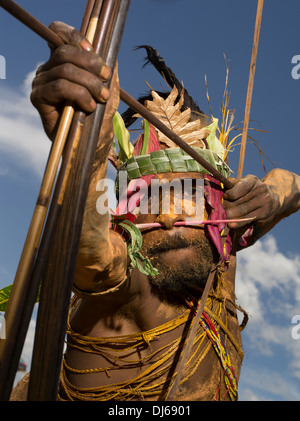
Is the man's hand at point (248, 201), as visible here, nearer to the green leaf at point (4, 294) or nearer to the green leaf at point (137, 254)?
the green leaf at point (137, 254)

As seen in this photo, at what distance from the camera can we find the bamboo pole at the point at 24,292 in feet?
2.27

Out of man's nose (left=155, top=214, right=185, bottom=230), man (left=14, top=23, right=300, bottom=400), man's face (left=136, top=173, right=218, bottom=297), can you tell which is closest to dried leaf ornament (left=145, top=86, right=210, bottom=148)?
man (left=14, top=23, right=300, bottom=400)

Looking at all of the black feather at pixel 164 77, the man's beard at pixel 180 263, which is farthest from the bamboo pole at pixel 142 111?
the black feather at pixel 164 77

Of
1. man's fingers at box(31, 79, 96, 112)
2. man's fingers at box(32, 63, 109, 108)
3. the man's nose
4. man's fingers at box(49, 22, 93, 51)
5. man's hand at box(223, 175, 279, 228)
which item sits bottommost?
man's fingers at box(31, 79, 96, 112)

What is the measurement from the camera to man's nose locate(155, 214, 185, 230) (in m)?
1.47

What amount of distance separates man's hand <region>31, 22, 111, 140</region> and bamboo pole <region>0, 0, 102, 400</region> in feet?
0.28

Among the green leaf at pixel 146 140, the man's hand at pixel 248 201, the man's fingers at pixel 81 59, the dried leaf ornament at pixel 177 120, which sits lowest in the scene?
the man's fingers at pixel 81 59

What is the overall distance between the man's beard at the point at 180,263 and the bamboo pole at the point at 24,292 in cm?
78

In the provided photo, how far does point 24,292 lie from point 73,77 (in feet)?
1.27

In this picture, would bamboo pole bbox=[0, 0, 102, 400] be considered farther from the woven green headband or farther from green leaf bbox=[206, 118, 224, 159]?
green leaf bbox=[206, 118, 224, 159]

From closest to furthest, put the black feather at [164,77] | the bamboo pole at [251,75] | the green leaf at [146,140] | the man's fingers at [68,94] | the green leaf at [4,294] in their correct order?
1. the man's fingers at [68,94]
2. the green leaf at [4,294]
3. the green leaf at [146,140]
4. the bamboo pole at [251,75]
5. the black feather at [164,77]
